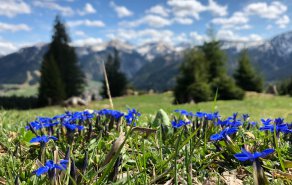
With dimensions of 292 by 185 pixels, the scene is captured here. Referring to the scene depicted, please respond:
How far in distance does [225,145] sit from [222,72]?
40.2 meters

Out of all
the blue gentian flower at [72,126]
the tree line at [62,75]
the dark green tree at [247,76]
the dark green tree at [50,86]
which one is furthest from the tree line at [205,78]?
the blue gentian flower at [72,126]

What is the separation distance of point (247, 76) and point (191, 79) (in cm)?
2011

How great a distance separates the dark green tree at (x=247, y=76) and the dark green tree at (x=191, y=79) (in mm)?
17601

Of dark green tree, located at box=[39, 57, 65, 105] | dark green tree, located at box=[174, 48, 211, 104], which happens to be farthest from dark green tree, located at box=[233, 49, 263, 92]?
dark green tree, located at box=[39, 57, 65, 105]

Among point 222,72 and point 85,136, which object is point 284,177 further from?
point 222,72

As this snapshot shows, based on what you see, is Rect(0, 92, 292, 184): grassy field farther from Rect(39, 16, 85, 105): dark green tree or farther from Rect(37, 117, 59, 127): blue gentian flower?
Rect(39, 16, 85, 105): dark green tree

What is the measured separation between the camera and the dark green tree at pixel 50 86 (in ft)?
161

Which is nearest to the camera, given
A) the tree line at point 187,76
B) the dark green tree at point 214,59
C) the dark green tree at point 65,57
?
the tree line at point 187,76

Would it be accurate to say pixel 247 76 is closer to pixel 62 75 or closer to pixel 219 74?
pixel 219 74

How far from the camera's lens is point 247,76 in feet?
172

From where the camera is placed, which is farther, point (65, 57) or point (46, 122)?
point (65, 57)

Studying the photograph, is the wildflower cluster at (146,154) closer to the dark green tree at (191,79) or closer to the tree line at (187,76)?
the tree line at (187,76)

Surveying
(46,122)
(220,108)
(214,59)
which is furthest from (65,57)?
(46,122)

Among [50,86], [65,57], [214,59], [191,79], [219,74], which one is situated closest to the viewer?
[191,79]
